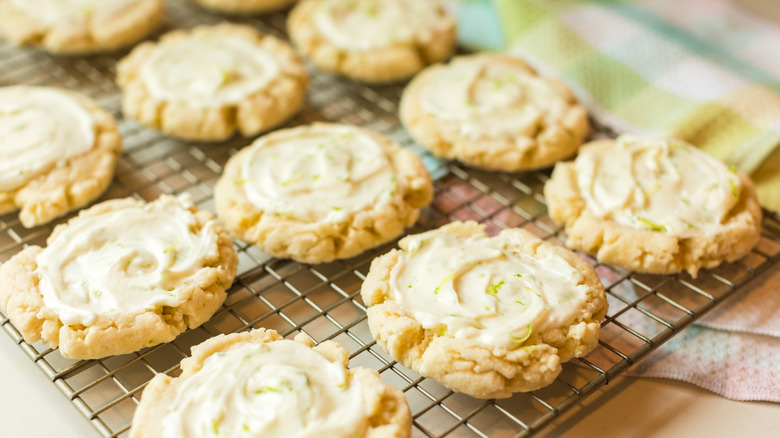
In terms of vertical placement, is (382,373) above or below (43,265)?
below

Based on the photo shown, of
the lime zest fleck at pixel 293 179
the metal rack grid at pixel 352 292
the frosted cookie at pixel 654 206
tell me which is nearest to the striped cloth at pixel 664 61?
the frosted cookie at pixel 654 206

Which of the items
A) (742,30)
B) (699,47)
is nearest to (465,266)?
(699,47)

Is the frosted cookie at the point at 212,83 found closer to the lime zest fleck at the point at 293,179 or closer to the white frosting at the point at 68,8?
the white frosting at the point at 68,8

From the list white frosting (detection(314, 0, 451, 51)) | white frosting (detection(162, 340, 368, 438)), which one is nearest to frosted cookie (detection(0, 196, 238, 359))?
white frosting (detection(162, 340, 368, 438))

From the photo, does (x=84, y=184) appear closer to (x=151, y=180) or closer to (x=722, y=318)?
(x=151, y=180)

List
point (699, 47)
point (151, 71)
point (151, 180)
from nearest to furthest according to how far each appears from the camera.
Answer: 1. point (151, 180)
2. point (151, 71)
3. point (699, 47)

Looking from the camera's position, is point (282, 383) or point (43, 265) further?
point (43, 265)
